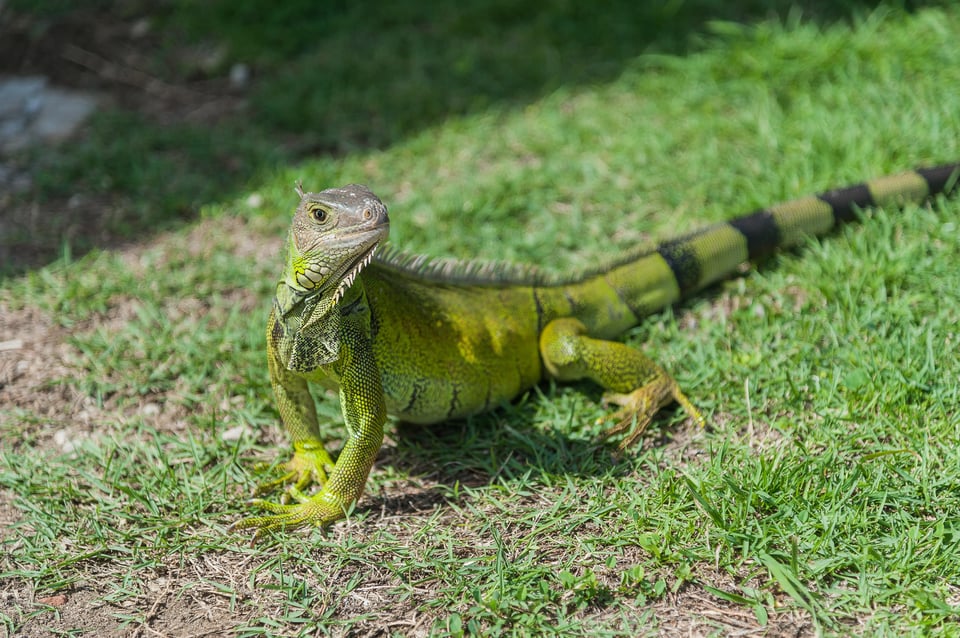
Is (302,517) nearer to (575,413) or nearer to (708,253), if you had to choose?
(575,413)

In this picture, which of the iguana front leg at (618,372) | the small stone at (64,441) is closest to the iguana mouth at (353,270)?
the iguana front leg at (618,372)

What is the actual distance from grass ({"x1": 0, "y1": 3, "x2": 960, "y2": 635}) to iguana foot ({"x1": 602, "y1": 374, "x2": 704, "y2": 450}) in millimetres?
66

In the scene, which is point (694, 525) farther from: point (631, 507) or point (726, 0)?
point (726, 0)

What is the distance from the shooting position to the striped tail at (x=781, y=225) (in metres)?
4.30

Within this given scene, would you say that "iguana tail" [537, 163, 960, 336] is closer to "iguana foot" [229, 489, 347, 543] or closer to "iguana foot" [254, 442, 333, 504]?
"iguana foot" [254, 442, 333, 504]

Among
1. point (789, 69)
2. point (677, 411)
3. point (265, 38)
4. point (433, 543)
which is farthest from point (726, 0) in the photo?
point (433, 543)

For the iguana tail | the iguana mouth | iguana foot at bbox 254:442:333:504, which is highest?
the iguana mouth

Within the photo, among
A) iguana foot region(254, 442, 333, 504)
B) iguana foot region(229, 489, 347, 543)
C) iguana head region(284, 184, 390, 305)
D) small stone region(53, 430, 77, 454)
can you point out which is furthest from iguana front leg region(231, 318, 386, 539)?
small stone region(53, 430, 77, 454)

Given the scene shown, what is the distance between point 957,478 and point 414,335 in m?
2.03

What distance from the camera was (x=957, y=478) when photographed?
3.13 m

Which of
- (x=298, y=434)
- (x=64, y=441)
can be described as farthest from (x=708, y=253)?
(x=64, y=441)

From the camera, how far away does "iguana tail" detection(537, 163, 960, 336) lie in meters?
4.09

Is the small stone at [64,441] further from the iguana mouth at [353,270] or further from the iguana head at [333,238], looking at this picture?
the iguana mouth at [353,270]

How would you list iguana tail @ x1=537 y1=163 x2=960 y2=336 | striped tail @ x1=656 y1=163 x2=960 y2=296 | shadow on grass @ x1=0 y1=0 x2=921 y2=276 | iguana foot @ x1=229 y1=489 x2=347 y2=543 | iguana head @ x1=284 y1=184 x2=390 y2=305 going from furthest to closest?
shadow on grass @ x1=0 y1=0 x2=921 y2=276
striped tail @ x1=656 y1=163 x2=960 y2=296
iguana tail @ x1=537 y1=163 x2=960 y2=336
iguana foot @ x1=229 y1=489 x2=347 y2=543
iguana head @ x1=284 y1=184 x2=390 y2=305
